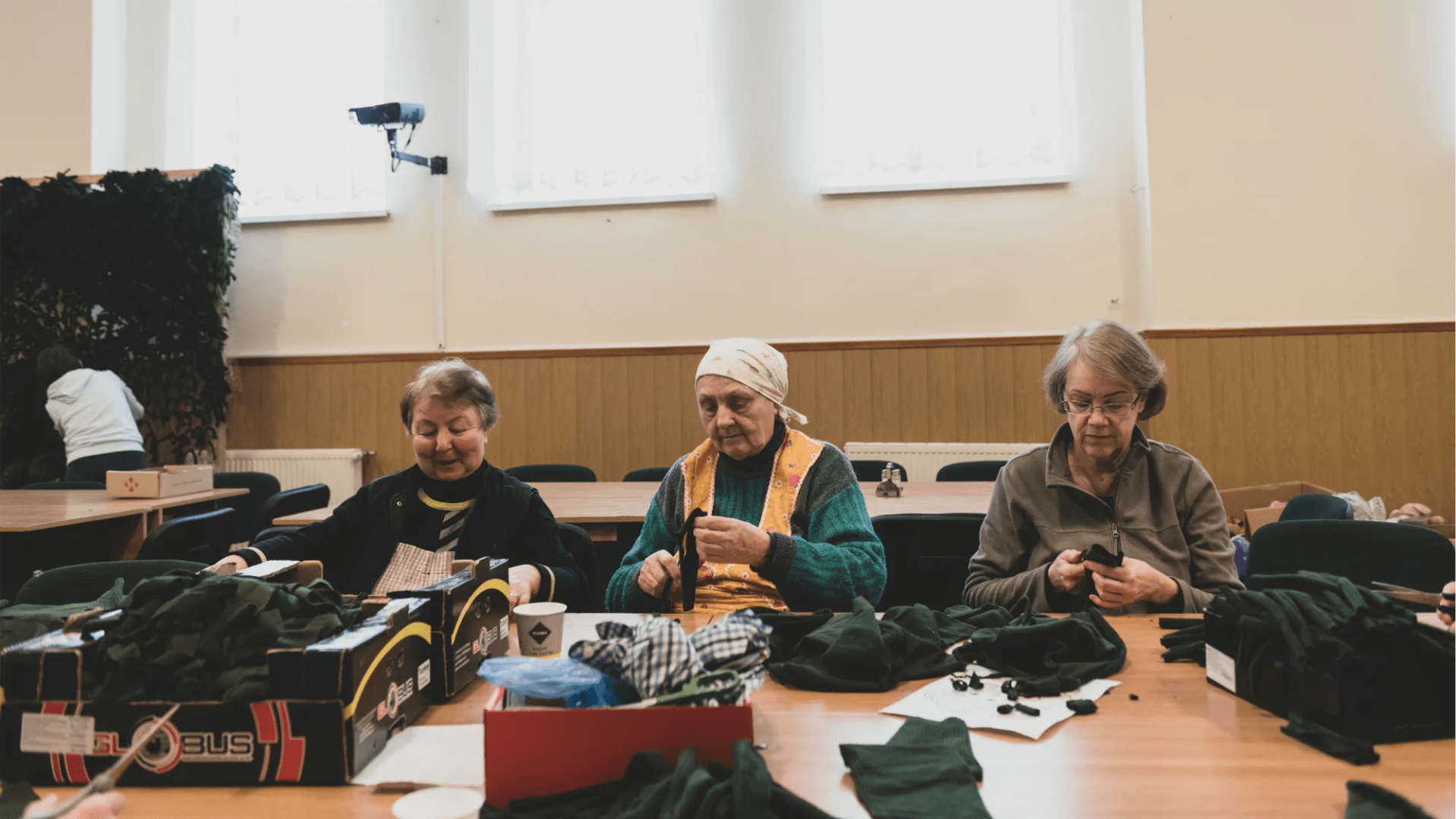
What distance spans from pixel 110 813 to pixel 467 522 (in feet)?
4.43

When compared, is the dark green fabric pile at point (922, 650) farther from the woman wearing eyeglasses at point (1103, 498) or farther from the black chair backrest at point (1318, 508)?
the black chair backrest at point (1318, 508)

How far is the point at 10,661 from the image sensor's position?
1.00 m

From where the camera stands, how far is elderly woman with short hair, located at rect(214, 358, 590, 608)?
212cm

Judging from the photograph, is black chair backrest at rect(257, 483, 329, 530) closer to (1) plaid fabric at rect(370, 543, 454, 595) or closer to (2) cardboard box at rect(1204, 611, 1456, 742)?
(1) plaid fabric at rect(370, 543, 454, 595)

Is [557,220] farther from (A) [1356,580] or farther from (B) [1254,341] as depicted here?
(A) [1356,580]

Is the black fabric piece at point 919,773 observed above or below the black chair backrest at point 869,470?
below

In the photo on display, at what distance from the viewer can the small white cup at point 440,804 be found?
0.91 metres

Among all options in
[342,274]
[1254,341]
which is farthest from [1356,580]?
[342,274]

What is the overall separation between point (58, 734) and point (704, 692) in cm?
76

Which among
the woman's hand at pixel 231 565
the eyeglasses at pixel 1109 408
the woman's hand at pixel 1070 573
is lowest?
the woman's hand at pixel 1070 573

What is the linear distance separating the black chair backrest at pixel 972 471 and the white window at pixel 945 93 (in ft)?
7.17

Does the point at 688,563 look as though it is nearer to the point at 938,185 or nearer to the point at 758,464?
the point at 758,464

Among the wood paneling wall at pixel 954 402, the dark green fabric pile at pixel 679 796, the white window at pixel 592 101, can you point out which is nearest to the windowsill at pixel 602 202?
the white window at pixel 592 101

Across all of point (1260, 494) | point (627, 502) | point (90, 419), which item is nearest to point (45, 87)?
point (90, 419)
